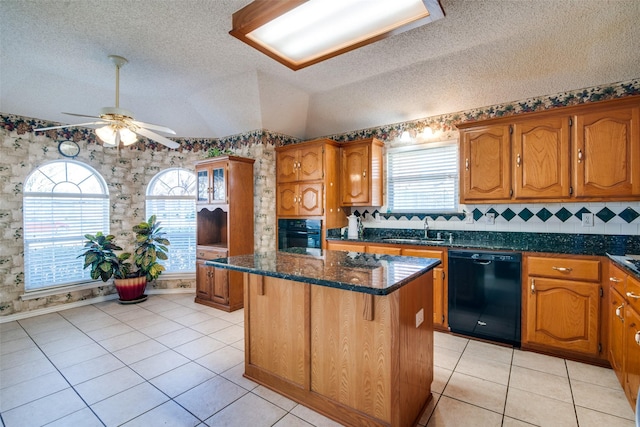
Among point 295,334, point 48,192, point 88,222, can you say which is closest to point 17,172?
point 48,192

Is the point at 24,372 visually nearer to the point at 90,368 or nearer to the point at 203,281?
the point at 90,368

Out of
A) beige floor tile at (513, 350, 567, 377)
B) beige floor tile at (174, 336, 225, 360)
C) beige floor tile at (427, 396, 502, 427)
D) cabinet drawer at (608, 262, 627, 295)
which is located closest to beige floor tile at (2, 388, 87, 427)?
beige floor tile at (174, 336, 225, 360)

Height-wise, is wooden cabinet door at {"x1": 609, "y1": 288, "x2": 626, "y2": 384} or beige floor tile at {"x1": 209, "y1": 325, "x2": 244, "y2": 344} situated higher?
wooden cabinet door at {"x1": 609, "y1": 288, "x2": 626, "y2": 384}

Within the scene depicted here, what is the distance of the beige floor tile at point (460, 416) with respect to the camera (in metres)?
1.93

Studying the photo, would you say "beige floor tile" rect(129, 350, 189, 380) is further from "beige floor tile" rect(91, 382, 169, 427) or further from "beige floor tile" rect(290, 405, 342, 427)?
"beige floor tile" rect(290, 405, 342, 427)

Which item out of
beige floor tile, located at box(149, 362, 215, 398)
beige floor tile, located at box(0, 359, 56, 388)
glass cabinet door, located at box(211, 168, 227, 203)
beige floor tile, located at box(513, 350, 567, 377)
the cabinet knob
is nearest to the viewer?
the cabinet knob

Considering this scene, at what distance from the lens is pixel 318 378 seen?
203cm

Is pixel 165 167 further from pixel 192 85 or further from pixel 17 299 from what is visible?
pixel 17 299

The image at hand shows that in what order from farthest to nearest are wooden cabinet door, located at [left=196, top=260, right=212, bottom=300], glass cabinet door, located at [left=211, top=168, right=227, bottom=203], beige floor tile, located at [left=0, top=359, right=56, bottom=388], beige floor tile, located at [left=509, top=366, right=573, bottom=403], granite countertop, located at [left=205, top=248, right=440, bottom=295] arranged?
wooden cabinet door, located at [left=196, top=260, right=212, bottom=300], glass cabinet door, located at [left=211, top=168, right=227, bottom=203], beige floor tile, located at [left=0, top=359, right=56, bottom=388], beige floor tile, located at [left=509, top=366, right=573, bottom=403], granite countertop, located at [left=205, top=248, right=440, bottom=295]

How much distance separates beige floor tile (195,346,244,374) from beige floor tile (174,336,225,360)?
0.26 ft

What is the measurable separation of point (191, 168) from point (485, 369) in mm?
4978

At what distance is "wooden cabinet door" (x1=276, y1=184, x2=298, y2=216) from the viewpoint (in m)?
4.45

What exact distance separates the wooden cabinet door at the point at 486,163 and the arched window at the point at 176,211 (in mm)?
4300

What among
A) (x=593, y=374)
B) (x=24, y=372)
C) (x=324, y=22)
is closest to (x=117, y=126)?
(x=324, y=22)
